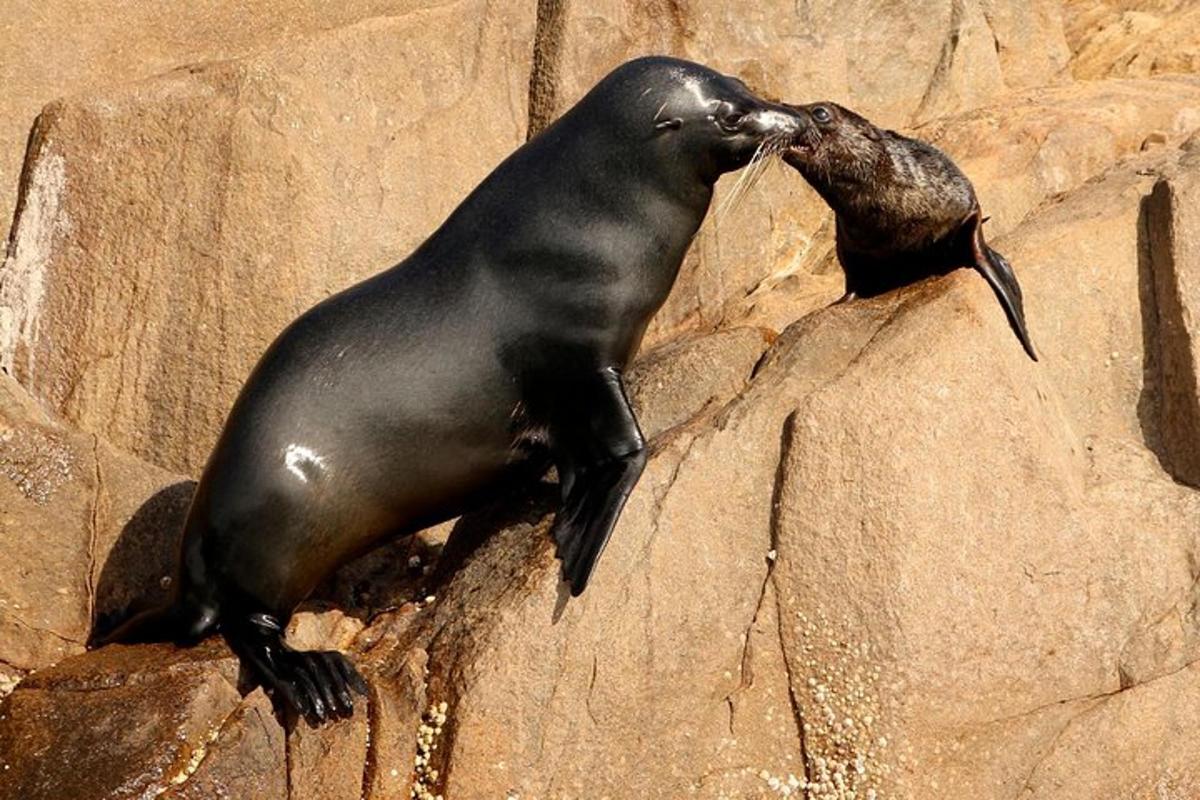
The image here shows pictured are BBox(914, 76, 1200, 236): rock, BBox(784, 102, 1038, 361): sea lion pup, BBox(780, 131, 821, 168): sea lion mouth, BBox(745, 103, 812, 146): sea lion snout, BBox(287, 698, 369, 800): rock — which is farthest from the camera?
BBox(914, 76, 1200, 236): rock

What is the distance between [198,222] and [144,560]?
1.49 meters

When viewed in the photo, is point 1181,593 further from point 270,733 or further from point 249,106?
point 249,106

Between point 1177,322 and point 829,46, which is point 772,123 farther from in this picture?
point 829,46

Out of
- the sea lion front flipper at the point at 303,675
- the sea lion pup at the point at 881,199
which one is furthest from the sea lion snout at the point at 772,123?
the sea lion front flipper at the point at 303,675

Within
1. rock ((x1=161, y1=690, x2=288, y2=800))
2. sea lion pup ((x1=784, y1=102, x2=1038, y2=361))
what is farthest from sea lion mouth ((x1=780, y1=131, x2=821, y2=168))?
rock ((x1=161, y1=690, x2=288, y2=800))

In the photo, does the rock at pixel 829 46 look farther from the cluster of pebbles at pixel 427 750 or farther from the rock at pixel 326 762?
the rock at pixel 326 762

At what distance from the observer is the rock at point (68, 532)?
5.99m

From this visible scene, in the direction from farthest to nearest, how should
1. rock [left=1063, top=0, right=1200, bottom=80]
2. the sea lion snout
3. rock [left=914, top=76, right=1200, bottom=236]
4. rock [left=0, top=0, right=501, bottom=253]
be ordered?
rock [left=1063, top=0, right=1200, bottom=80] < rock [left=914, top=76, right=1200, bottom=236] < rock [left=0, top=0, right=501, bottom=253] < the sea lion snout

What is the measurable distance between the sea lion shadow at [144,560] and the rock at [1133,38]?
5581mm

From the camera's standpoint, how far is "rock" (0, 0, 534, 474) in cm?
716

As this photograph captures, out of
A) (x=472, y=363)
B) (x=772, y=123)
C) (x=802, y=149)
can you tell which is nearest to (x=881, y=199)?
(x=802, y=149)

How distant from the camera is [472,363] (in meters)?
5.83

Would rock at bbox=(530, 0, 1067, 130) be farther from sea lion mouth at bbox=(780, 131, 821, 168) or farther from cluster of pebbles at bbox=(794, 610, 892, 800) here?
cluster of pebbles at bbox=(794, 610, 892, 800)

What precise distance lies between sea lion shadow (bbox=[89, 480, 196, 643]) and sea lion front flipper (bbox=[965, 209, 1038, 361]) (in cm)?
283
